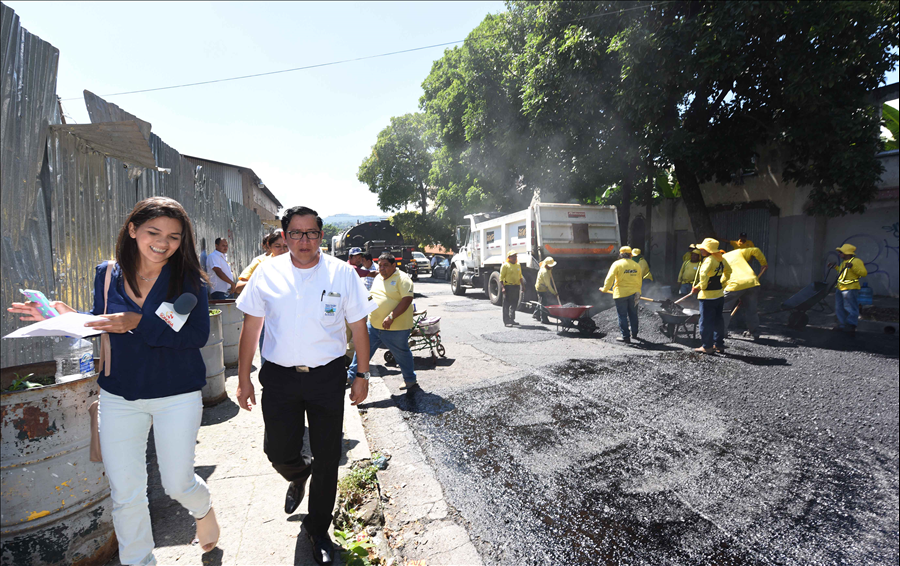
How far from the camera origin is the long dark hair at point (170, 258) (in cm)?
208

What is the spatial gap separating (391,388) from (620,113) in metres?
9.16

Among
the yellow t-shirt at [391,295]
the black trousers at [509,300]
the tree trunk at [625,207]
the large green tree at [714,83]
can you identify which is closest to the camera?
the yellow t-shirt at [391,295]

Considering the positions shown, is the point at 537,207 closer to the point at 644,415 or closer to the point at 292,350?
the point at 644,415

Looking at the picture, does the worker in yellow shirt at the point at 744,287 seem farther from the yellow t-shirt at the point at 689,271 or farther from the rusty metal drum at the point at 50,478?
the rusty metal drum at the point at 50,478

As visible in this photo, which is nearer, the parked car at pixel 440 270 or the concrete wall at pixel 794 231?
the concrete wall at pixel 794 231

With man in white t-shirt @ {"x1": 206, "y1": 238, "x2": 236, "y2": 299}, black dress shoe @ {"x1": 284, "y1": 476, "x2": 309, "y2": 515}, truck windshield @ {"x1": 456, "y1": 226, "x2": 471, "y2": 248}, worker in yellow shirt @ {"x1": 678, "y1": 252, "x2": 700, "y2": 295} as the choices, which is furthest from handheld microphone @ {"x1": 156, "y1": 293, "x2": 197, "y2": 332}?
truck windshield @ {"x1": 456, "y1": 226, "x2": 471, "y2": 248}

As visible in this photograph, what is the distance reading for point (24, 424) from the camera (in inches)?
77.4

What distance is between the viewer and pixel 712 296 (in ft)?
24.0

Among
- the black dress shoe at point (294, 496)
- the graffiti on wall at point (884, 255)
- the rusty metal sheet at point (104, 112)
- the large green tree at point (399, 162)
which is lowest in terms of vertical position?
the black dress shoe at point (294, 496)

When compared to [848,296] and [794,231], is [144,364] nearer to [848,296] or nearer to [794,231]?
[848,296]

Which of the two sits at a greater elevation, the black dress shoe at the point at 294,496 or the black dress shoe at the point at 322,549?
the black dress shoe at the point at 294,496

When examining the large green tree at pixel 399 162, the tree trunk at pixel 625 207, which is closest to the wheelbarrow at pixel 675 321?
the tree trunk at pixel 625 207

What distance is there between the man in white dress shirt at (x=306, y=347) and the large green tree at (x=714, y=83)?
568cm

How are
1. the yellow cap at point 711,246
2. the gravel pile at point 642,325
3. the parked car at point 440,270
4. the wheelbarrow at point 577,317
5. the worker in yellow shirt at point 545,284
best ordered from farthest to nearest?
the parked car at point 440,270
the worker in yellow shirt at point 545,284
the wheelbarrow at point 577,317
the gravel pile at point 642,325
the yellow cap at point 711,246
